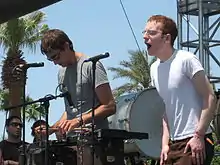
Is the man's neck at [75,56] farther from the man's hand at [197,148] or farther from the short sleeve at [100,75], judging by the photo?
the man's hand at [197,148]

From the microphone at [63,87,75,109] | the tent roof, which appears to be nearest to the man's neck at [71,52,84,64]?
the microphone at [63,87,75,109]

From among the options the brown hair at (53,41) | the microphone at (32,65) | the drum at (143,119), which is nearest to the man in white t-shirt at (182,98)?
the brown hair at (53,41)

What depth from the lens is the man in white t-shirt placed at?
3.48 meters

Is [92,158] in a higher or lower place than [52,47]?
lower

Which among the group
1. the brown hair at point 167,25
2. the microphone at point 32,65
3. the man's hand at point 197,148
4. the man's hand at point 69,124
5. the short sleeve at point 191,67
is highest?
the brown hair at point 167,25

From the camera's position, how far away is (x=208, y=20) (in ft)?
36.9

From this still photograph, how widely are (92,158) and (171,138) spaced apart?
711mm

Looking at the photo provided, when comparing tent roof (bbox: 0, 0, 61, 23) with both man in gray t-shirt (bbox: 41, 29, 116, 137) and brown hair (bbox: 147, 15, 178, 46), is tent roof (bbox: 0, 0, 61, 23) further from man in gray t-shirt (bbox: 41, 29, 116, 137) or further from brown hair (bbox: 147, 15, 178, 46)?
brown hair (bbox: 147, 15, 178, 46)

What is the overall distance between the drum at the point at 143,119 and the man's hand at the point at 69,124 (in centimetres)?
290

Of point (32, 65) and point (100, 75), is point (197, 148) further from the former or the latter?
point (32, 65)

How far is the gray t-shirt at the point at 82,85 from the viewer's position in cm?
457

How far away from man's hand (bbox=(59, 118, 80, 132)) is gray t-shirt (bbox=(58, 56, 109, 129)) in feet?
0.53

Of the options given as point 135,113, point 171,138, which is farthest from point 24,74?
point 135,113

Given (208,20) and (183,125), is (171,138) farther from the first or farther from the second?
(208,20)
